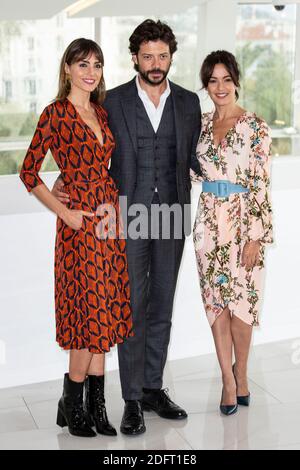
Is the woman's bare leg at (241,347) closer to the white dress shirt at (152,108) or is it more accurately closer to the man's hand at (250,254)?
the man's hand at (250,254)

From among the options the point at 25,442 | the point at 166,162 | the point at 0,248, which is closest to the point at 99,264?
the point at 166,162

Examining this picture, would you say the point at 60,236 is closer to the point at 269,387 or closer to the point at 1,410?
the point at 1,410

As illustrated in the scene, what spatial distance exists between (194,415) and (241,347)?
318 mm

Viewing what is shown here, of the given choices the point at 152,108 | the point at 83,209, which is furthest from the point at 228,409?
the point at 152,108

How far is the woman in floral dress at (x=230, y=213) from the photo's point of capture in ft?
10.4

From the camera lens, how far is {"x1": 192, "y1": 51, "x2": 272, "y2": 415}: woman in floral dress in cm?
317

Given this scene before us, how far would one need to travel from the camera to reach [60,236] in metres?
3.03

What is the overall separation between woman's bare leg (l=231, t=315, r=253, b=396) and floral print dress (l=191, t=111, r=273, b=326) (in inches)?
1.8

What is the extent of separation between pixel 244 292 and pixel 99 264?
613 mm

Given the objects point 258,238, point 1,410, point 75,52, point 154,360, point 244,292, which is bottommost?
point 1,410

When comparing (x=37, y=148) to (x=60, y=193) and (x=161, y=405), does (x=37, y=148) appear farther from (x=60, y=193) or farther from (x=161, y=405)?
(x=161, y=405)

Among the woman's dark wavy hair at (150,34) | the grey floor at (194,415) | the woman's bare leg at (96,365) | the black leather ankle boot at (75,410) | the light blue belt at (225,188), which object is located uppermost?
the woman's dark wavy hair at (150,34)

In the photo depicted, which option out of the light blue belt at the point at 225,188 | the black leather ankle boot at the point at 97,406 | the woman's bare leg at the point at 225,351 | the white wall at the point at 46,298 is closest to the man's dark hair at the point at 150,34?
the light blue belt at the point at 225,188

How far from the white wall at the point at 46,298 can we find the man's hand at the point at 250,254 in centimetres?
101
